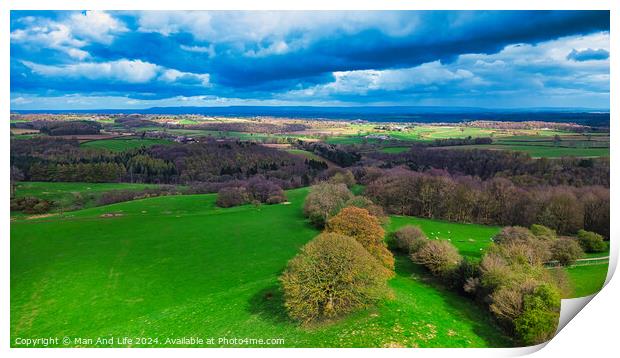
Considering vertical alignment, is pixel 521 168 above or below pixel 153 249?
above

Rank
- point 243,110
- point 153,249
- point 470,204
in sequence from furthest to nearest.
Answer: point 243,110
point 470,204
point 153,249

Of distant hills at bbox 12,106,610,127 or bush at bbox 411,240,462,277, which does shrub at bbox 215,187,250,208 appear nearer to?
distant hills at bbox 12,106,610,127

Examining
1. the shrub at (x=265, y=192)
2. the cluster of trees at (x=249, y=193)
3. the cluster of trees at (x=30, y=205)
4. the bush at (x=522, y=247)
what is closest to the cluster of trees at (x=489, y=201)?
the bush at (x=522, y=247)

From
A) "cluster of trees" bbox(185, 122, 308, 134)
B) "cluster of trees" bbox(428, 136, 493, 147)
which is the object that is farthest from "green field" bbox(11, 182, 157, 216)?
"cluster of trees" bbox(428, 136, 493, 147)

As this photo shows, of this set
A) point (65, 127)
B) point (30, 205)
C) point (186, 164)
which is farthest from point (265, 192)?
point (30, 205)

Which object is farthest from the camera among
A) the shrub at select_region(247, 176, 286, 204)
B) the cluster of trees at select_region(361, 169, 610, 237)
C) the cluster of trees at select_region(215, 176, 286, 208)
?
the shrub at select_region(247, 176, 286, 204)

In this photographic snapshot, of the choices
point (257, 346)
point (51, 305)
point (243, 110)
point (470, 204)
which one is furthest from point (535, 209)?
point (243, 110)

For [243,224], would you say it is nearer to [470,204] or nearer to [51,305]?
[51,305]
